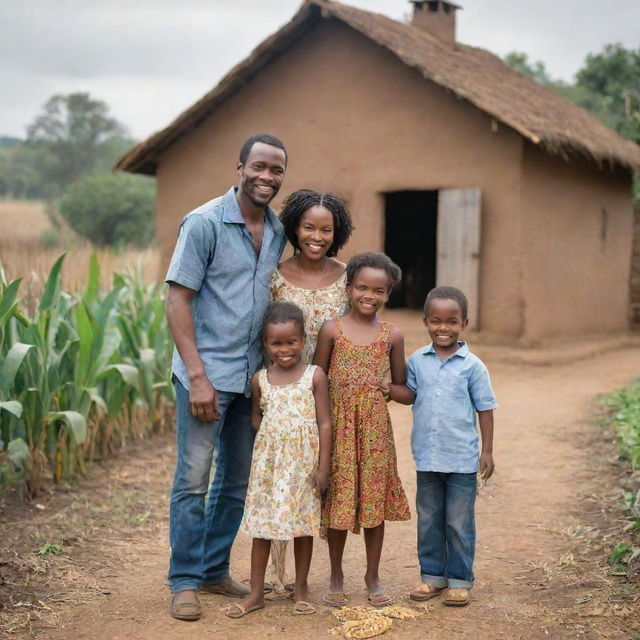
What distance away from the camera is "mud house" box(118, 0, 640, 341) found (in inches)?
346

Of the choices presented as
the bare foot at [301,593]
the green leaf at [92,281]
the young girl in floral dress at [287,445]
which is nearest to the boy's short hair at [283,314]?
the young girl in floral dress at [287,445]

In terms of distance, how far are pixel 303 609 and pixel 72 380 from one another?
2.31m

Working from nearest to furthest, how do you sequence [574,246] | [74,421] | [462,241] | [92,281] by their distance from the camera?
[74,421], [92,281], [462,241], [574,246]

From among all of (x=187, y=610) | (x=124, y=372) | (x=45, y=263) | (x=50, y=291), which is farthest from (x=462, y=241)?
(x=187, y=610)

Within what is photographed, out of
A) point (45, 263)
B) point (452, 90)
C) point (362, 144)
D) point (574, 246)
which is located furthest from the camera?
point (574, 246)

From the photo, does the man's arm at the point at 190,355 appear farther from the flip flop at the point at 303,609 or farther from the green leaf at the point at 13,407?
the green leaf at the point at 13,407

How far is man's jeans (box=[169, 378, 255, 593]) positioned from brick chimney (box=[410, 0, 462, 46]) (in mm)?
8908

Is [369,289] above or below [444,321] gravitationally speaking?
above

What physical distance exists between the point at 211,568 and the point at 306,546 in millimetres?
455

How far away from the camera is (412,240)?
1355cm

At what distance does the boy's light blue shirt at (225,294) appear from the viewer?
309 centimetres

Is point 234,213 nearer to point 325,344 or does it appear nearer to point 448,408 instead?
point 325,344

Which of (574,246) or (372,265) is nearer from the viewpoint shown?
(372,265)

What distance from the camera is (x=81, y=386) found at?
4.83 m
